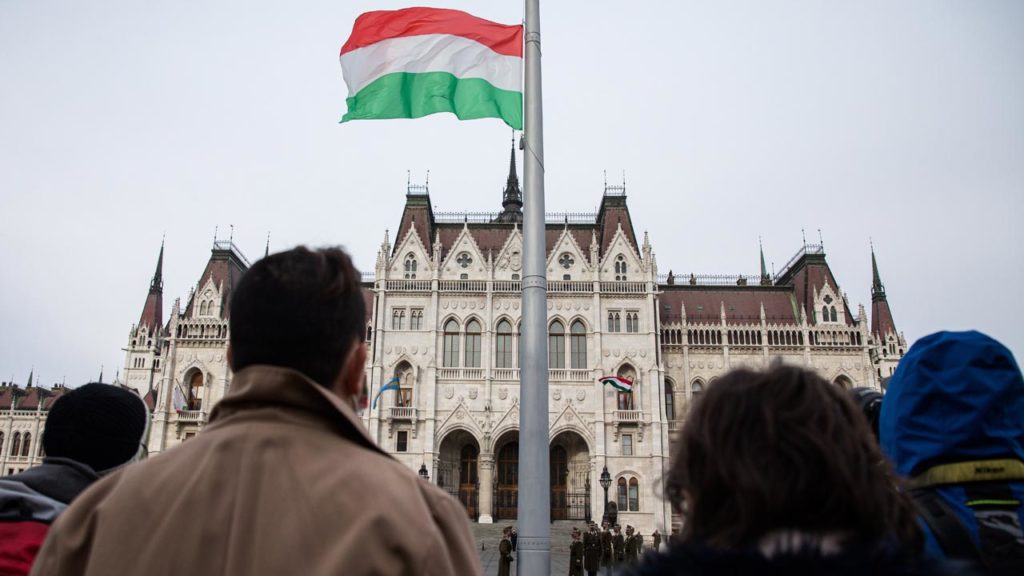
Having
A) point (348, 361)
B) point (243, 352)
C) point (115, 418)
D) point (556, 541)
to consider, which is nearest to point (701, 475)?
point (348, 361)

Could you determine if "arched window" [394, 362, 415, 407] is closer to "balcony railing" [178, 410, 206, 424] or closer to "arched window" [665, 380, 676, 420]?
"balcony railing" [178, 410, 206, 424]

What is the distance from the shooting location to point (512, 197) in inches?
1994

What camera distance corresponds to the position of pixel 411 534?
1726mm

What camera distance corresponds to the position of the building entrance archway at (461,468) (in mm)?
36188

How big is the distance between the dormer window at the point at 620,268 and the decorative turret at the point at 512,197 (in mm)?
10619

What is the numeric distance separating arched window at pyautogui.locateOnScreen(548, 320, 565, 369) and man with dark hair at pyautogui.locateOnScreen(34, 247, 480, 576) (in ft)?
118

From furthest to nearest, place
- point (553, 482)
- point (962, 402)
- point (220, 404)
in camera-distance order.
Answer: point (553, 482), point (962, 402), point (220, 404)

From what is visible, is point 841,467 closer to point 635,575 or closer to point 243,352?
point 635,575

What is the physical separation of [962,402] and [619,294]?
36612 mm

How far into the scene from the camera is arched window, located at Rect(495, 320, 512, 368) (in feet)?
123

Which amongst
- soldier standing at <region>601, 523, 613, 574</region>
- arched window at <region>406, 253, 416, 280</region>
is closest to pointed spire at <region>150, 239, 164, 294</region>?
arched window at <region>406, 253, 416, 280</region>

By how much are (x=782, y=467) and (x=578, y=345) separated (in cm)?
3665

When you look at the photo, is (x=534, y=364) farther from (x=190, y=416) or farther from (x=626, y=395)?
(x=190, y=416)

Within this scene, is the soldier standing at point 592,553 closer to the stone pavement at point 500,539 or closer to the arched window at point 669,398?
the stone pavement at point 500,539
